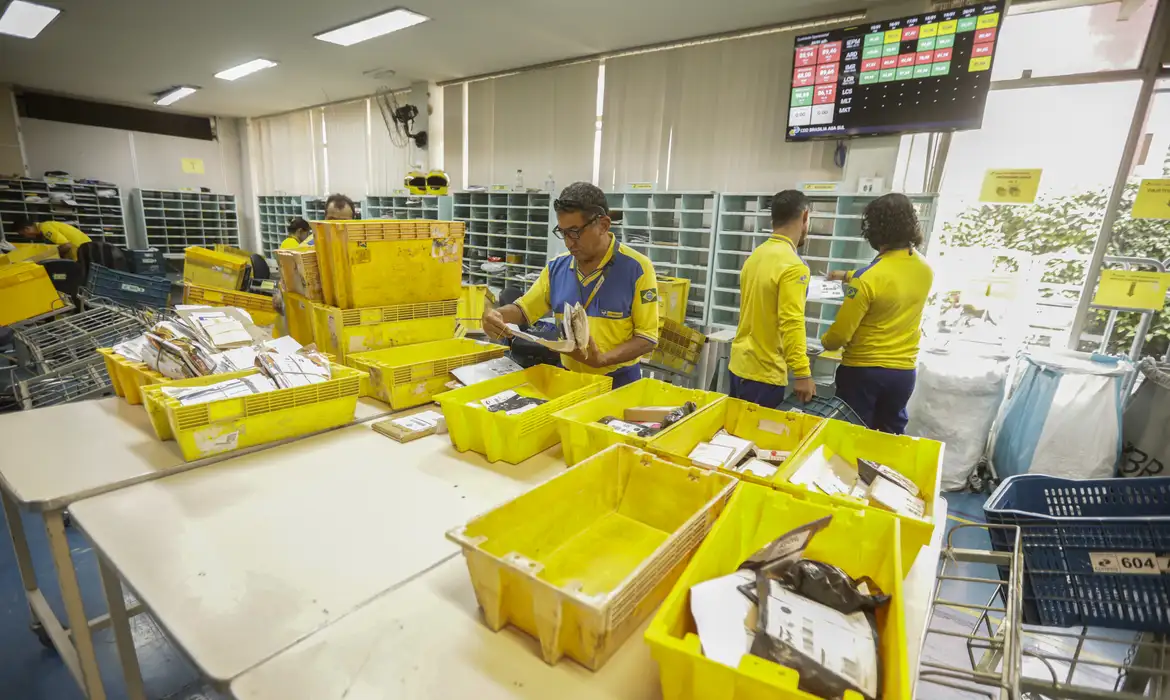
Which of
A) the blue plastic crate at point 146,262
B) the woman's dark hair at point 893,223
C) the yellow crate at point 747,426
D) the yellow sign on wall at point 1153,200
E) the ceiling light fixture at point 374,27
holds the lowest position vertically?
the blue plastic crate at point 146,262

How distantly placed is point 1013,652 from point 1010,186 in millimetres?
3397

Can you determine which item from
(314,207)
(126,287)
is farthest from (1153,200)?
(314,207)

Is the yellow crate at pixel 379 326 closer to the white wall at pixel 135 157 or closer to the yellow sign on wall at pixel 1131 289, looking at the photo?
the yellow sign on wall at pixel 1131 289

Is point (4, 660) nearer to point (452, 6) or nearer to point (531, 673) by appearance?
point (531, 673)

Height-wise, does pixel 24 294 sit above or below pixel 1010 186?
below

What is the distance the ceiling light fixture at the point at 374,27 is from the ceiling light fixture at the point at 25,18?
221 centimetres

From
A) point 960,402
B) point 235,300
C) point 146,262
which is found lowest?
point 960,402

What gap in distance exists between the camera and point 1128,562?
1.27m

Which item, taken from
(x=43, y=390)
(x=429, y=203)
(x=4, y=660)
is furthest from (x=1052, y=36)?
(x=43, y=390)

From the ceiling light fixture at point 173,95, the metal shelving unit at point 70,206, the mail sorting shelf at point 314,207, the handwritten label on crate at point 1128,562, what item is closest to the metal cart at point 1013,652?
the handwritten label on crate at point 1128,562

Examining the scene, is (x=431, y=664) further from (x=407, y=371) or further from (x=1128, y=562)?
(x=1128, y=562)

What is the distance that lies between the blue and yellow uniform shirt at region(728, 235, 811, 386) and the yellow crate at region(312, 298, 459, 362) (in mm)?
1412

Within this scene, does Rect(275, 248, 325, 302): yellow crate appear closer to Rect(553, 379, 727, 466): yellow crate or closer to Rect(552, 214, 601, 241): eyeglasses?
Rect(552, 214, 601, 241): eyeglasses

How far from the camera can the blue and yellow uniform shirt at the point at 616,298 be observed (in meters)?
2.07
